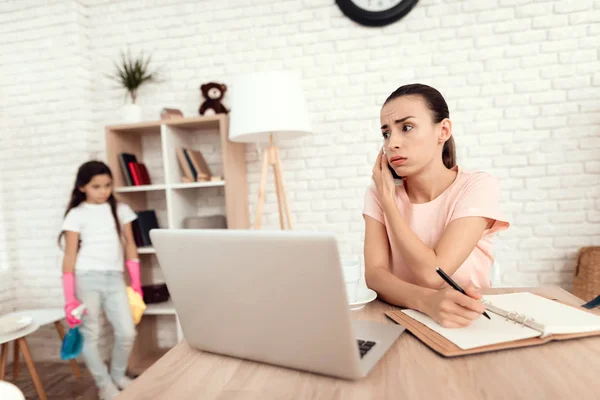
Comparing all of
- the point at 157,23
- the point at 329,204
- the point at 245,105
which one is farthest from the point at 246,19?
the point at 329,204

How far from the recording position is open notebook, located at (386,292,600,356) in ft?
2.37

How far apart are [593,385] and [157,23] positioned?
3213 mm

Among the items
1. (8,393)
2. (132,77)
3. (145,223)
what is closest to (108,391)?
(145,223)

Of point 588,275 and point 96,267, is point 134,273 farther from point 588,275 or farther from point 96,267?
point 588,275

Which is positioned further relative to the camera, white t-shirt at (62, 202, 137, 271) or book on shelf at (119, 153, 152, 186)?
book on shelf at (119, 153, 152, 186)

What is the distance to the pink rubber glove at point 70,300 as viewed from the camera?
2404 millimetres

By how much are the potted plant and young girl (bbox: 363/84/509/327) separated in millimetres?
2051

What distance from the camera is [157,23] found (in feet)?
9.83

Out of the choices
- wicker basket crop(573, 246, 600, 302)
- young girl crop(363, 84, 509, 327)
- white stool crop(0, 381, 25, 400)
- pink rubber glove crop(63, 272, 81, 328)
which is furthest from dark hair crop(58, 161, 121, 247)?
wicker basket crop(573, 246, 600, 302)

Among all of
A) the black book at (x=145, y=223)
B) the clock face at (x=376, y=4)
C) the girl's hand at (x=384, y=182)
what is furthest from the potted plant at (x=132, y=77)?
the girl's hand at (x=384, y=182)

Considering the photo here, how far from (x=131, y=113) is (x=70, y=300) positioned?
4.14 feet

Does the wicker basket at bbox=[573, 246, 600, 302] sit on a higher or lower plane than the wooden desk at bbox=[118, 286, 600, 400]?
lower

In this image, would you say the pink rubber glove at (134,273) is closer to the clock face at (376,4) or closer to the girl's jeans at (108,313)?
the girl's jeans at (108,313)

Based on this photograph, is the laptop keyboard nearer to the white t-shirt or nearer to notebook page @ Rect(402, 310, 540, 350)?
notebook page @ Rect(402, 310, 540, 350)
